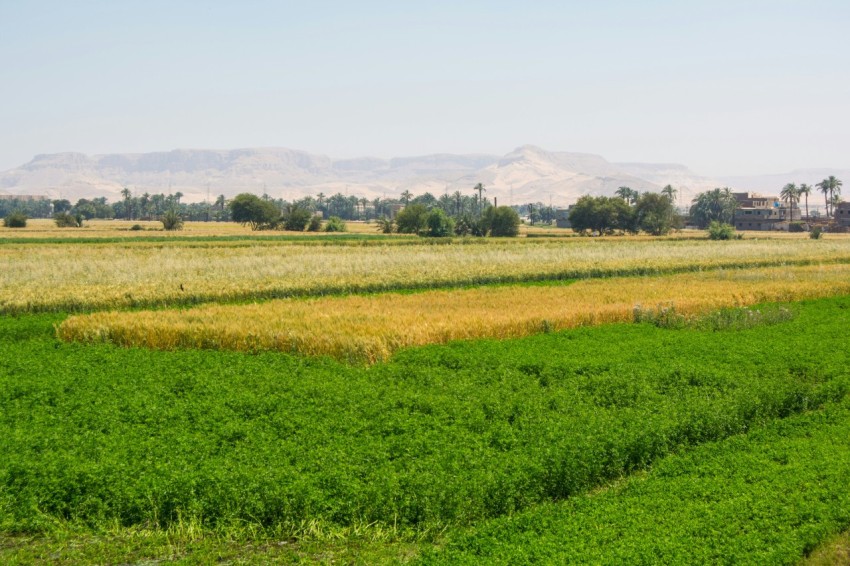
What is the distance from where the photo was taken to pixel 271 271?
49.1m

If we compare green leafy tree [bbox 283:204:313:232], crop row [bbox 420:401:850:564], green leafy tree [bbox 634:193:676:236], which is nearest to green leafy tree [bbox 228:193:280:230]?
green leafy tree [bbox 283:204:313:232]

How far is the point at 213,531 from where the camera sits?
12008 millimetres

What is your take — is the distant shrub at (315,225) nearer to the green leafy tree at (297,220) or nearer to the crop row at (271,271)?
the green leafy tree at (297,220)

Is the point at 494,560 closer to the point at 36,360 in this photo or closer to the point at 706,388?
the point at 706,388

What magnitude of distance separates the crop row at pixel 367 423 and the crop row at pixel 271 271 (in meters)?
13.0

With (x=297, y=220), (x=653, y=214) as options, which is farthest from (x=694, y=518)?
(x=653, y=214)

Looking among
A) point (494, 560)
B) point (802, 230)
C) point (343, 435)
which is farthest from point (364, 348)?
point (802, 230)

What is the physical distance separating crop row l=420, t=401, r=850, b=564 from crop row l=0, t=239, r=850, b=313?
30.2 metres

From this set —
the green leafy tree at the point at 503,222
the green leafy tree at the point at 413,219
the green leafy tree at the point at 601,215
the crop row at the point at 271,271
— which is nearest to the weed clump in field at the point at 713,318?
the crop row at the point at 271,271

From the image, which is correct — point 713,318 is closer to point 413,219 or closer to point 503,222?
point 413,219

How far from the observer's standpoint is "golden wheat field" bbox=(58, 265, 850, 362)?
83.9ft

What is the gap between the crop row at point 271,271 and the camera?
3878 cm

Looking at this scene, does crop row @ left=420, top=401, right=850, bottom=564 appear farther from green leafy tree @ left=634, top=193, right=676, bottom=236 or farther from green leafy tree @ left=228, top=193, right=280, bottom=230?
green leafy tree @ left=228, top=193, right=280, bottom=230

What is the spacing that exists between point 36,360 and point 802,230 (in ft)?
624
